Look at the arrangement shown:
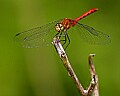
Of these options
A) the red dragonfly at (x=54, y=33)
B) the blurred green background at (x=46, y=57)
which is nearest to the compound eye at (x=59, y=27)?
the red dragonfly at (x=54, y=33)

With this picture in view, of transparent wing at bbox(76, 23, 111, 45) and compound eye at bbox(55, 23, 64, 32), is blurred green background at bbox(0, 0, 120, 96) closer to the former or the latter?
transparent wing at bbox(76, 23, 111, 45)

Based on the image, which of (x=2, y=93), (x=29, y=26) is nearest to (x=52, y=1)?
(x=29, y=26)

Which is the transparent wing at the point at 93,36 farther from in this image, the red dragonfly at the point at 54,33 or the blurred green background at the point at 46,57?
the blurred green background at the point at 46,57

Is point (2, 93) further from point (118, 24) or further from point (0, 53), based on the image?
point (118, 24)

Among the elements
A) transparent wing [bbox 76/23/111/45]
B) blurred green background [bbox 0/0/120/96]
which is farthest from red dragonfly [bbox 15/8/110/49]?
blurred green background [bbox 0/0/120/96]

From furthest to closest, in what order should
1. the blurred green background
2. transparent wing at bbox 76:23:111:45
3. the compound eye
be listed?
the blurred green background, transparent wing at bbox 76:23:111:45, the compound eye
